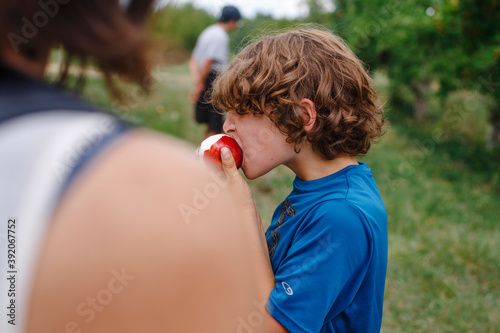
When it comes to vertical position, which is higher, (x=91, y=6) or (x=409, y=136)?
(x=91, y=6)

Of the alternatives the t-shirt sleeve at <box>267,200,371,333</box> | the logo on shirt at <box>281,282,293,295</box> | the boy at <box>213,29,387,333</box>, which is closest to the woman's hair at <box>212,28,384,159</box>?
the boy at <box>213,29,387,333</box>

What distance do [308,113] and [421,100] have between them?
40.0 feet

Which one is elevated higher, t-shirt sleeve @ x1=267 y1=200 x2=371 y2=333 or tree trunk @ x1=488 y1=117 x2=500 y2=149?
t-shirt sleeve @ x1=267 y1=200 x2=371 y2=333

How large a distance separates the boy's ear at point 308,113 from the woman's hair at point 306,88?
0.02m

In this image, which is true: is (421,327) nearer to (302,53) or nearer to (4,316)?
(302,53)

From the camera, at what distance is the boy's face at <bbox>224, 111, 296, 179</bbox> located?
1.63 m

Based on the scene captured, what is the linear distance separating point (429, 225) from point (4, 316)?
5.04 meters

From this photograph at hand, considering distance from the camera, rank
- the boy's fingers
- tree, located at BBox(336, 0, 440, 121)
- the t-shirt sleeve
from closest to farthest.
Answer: the t-shirt sleeve < the boy's fingers < tree, located at BBox(336, 0, 440, 121)

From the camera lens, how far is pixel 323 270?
1312mm

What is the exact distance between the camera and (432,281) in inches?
152

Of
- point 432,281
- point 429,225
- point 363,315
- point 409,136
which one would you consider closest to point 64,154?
point 363,315

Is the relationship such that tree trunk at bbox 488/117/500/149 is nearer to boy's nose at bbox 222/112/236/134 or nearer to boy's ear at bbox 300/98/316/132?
boy's ear at bbox 300/98/316/132

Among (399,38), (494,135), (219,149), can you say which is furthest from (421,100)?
(219,149)

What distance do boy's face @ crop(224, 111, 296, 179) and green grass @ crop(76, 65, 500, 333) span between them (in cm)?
40
